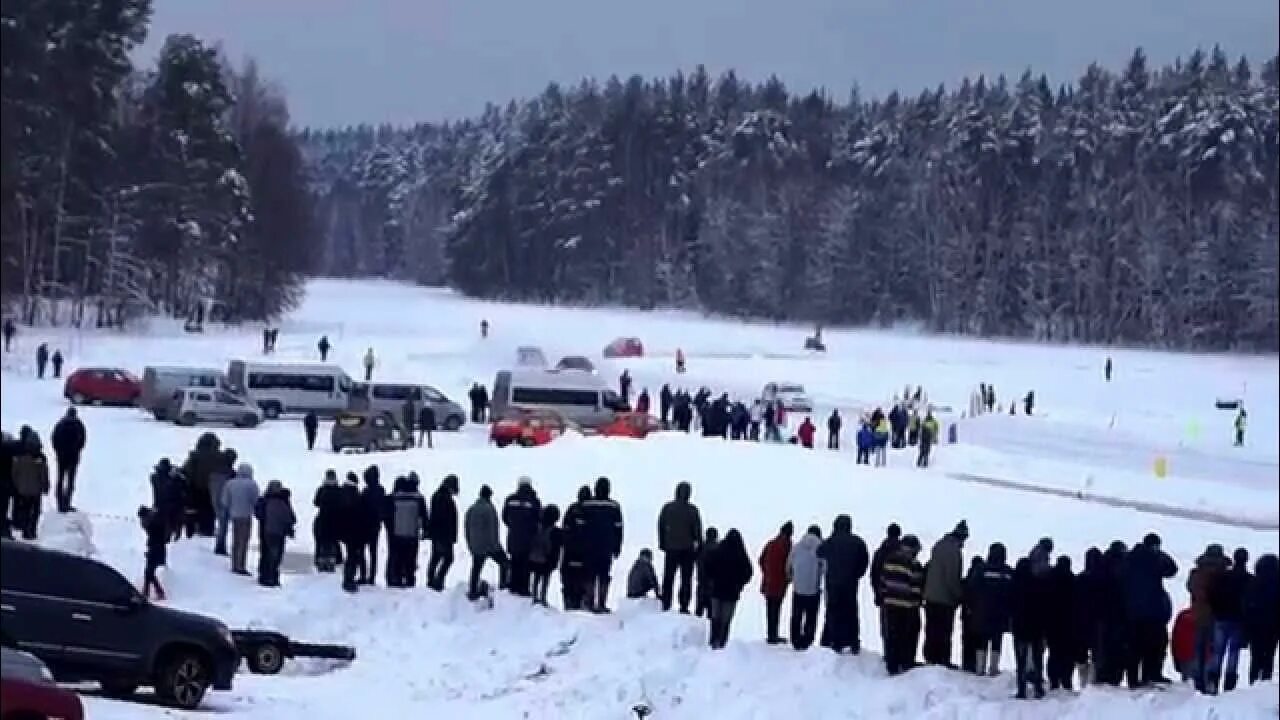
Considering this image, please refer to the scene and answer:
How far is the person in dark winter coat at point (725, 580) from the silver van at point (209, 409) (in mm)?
32939

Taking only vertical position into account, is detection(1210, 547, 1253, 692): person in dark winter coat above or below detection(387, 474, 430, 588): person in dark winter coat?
above

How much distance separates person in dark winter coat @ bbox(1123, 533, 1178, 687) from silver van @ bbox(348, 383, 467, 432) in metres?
36.9

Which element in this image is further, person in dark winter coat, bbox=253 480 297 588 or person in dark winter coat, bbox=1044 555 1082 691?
person in dark winter coat, bbox=253 480 297 588

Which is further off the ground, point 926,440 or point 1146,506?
point 926,440

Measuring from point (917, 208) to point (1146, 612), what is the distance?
119309mm

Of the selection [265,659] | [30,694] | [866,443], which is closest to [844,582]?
[265,659]

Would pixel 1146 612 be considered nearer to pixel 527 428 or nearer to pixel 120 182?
pixel 527 428

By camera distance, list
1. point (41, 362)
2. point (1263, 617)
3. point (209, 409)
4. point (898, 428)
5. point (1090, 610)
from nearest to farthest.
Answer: point (1263, 617), point (1090, 610), point (209, 409), point (898, 428), point (41, 362)

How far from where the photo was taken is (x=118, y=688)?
18.3 meters

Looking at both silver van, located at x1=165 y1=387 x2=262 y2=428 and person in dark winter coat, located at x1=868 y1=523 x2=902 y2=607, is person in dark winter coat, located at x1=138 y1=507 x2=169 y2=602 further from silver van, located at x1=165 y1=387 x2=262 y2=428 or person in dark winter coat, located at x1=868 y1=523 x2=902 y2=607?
silver van, located at x1=165 y1=387 x2=262 y2=428

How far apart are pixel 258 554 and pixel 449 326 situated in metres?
77.8

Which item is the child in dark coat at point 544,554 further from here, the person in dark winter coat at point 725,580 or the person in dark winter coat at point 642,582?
the person in dark winter coat at point 725,580

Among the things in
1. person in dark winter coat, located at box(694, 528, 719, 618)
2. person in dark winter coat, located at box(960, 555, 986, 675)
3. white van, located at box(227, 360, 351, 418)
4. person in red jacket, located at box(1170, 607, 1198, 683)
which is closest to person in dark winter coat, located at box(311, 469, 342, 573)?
person in dark winter coat, located at box(694, 528, 719, 618)

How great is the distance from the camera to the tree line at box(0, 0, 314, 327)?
3078 inches
